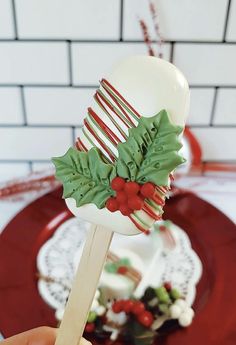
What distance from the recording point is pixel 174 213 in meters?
0.74

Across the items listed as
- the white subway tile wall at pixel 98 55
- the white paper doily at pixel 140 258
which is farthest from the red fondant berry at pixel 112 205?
the white subway tile wall at pixel 98 55

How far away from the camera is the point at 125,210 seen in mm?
397

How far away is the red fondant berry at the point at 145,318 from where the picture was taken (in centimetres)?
56

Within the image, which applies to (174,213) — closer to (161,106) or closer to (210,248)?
(210,248)

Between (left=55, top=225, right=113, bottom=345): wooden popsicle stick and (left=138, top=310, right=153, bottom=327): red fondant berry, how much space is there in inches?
5.0

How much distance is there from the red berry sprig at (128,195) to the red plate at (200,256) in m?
0.23

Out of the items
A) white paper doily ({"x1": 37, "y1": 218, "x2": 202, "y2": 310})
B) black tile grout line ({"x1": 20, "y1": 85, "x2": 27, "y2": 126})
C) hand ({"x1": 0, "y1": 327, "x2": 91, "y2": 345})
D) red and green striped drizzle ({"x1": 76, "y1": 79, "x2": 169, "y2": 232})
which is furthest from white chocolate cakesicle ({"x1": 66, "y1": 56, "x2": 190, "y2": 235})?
black tile grout line ({"x1": 20, "y1": 85, "x2": 27, "y2": 126})

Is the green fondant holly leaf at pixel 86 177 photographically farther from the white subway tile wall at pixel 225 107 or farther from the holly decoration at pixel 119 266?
the white subway tile wall at pixel 225 107

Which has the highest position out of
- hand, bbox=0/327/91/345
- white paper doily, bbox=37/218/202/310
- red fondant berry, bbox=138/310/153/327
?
hand, bbox=0/327/91/345

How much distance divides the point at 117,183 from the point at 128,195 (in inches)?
0.5

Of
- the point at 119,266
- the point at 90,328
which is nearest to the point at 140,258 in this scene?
the point at 119,266

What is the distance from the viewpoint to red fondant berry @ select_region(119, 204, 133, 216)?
0.40 m

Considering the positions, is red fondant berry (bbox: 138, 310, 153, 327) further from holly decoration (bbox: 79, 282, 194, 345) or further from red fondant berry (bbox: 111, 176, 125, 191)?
red fondant berry (bbox: 111, 176, 125, 191)

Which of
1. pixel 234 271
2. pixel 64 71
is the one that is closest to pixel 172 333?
pixel 234 271
